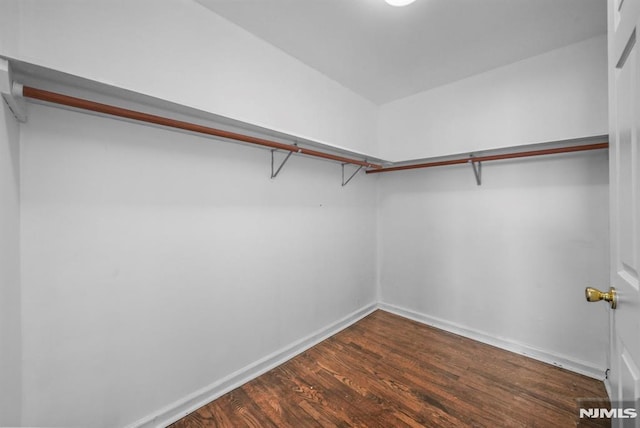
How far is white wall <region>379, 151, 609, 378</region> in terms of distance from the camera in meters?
1.88

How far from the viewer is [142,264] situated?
1.36 meters

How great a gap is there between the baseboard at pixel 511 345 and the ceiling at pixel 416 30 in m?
2.42

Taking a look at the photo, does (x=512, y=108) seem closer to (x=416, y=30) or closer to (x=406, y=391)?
(x=416, y=30)

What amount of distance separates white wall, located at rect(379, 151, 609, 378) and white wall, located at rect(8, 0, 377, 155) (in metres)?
1.47

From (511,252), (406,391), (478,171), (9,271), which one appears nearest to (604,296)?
(406,391)

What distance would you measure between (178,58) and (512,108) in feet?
8.39

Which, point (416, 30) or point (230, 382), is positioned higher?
point (416, 30)

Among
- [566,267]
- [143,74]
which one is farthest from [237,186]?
[566,267]

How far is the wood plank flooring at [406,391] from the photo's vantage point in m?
1.48

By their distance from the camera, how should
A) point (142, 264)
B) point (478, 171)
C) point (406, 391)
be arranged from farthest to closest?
point (478, 171), point (406, 391), point (142, 264)

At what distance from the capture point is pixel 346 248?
266 centimetres

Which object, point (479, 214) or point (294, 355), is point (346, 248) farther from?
point (479, 214)

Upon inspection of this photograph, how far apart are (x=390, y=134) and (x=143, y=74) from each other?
2.37 meters

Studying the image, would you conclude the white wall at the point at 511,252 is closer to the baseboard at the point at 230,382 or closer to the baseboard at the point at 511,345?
the baseboard at the point at 511,345
